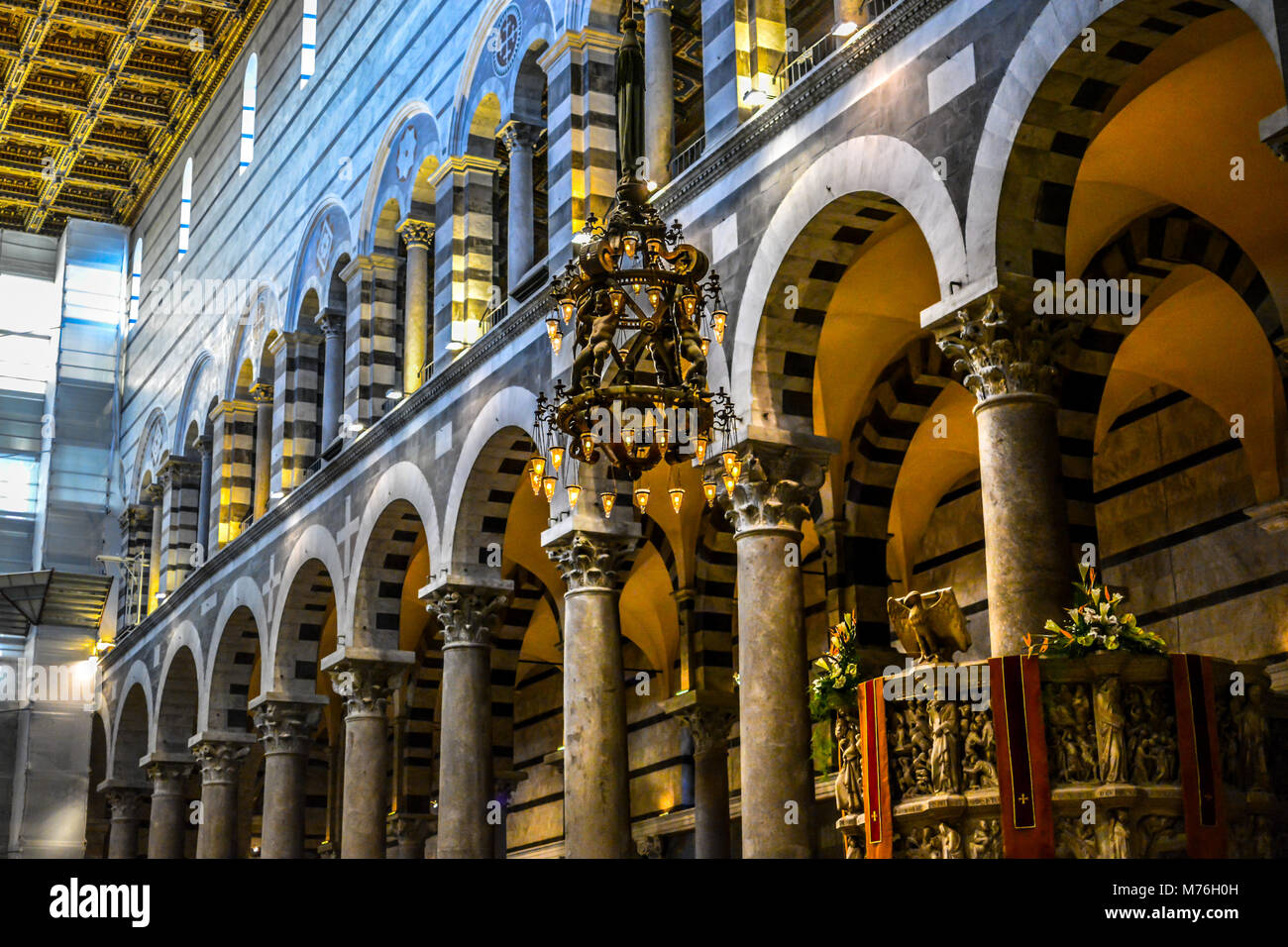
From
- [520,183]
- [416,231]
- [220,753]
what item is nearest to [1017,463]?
[520,183]

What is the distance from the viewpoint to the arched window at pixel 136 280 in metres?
29.5

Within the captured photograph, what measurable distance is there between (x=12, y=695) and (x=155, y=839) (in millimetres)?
6251

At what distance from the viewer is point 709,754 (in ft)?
51.5

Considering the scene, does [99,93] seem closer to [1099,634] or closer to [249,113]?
[249,113]

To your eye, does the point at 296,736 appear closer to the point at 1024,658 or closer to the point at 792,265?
the point at 792,265

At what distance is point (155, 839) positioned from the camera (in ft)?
72.8

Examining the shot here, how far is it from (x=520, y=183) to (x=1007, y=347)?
741cm

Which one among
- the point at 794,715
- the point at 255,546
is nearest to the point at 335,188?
the point at 255,546

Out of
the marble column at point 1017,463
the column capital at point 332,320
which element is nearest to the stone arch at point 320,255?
the column capital at point 332,320

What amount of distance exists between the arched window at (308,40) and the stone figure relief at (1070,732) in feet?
54.0

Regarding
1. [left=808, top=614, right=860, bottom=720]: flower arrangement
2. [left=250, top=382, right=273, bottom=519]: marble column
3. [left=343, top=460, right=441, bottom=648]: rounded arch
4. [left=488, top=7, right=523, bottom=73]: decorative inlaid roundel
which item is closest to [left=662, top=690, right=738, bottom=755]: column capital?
[left=343, top=460, right=441, bottom=648]: rounded arch

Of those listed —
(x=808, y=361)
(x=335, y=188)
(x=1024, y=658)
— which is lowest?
(x=1024, y=658)

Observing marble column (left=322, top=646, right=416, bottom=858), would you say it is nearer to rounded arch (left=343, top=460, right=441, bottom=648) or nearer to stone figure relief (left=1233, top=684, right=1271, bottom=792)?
rounded arch (left=343, top=460, right=441, bottom=648)
